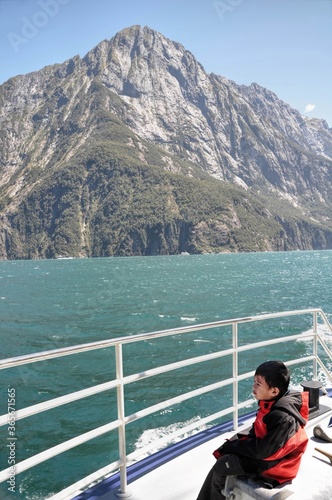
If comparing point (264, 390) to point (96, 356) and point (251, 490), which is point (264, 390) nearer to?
point (251, 490)

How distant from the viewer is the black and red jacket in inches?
114

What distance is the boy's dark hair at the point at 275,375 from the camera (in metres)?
3.06

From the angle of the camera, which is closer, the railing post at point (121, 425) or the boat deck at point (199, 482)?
the boat deck at point (199, 482)

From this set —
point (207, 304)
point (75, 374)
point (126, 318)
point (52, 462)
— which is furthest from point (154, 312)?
point (52, 462)

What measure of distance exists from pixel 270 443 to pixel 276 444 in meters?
0.04

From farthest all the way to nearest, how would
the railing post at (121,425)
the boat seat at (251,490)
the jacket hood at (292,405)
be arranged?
the railing post at (121,425), the jacket hood at (292,405), the boat seat at (251,490)

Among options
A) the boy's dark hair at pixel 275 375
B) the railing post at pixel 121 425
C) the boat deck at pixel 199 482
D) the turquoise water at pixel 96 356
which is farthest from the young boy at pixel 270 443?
the turquoise water at pixel 96 356

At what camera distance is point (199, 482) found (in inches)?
149

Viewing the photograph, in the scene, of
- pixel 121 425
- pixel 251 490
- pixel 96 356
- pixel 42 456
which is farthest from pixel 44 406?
pixel 96 356

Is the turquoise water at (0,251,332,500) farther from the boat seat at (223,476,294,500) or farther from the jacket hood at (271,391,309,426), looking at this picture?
the jacket hood at (271,391,309,426)

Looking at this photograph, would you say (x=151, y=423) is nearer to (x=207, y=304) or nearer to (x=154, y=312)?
(x=154, y=312)

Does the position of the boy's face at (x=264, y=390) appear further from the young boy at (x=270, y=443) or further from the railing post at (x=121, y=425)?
the railing post at (x=121, y=425)

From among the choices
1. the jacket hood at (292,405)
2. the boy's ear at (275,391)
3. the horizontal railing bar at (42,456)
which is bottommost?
the horizontal railing bar at (42,456)

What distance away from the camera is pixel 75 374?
18094 millimetres
